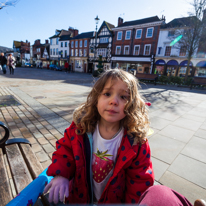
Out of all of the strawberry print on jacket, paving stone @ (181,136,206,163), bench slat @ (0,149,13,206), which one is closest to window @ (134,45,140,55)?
A: paving stone @ (181,136,206,163)

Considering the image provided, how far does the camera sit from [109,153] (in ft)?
4.04

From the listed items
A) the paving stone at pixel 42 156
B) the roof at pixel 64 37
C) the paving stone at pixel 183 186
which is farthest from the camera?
the roof at pixel 64 37

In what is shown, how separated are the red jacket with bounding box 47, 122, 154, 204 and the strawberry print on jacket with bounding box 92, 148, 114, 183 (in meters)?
0.06

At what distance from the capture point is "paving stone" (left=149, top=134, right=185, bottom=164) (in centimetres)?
234

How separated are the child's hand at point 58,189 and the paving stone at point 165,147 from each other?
1.76m

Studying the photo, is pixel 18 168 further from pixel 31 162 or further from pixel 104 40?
pixel 104 40

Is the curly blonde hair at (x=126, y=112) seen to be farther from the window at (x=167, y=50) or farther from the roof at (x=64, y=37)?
the roof at (x=64, y=37)

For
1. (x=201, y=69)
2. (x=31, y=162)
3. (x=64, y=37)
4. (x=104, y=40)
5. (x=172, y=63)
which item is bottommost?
(x=31, y=162)

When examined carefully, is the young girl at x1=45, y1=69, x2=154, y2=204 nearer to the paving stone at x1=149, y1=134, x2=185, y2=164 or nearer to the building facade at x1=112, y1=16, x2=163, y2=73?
the paving stone at x1=149, y1=134, x2=185, y2=164

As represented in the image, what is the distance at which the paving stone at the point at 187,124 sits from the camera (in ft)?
12.4

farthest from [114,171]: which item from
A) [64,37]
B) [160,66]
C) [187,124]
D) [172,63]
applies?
[64,37]

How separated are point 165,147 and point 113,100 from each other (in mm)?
2082

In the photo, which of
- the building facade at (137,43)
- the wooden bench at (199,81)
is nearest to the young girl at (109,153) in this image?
the wooden bench at (199,81)

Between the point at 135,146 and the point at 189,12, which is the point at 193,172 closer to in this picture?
the point at 135,146
